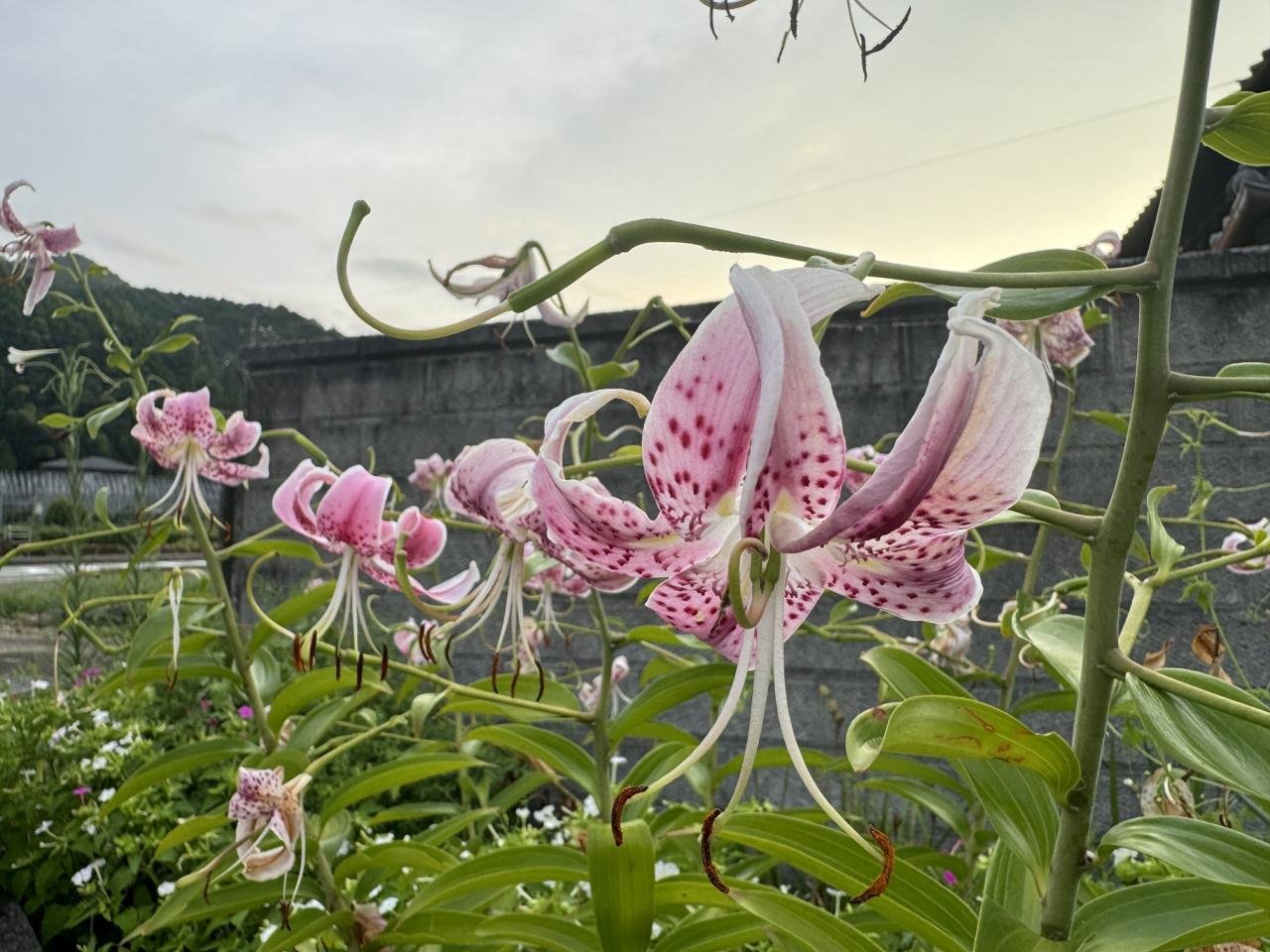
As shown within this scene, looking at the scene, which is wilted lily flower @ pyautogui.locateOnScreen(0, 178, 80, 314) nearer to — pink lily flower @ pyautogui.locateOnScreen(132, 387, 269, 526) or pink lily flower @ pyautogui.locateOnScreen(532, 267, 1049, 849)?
pink lily flower @ pyautogui.locateOnScreen(132, 387, 269, 526)

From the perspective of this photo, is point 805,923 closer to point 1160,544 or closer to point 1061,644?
point 1061,644

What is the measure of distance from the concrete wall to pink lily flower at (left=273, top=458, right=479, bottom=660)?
148cm

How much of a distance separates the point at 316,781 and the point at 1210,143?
220 centimetres

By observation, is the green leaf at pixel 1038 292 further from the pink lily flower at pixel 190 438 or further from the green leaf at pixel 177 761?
the pink lily flower at pixel 190 438

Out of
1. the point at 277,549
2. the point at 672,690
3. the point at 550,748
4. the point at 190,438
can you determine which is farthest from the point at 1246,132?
the point at 190,438

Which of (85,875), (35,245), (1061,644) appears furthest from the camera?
(85,875)

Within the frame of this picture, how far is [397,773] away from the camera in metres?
0.85

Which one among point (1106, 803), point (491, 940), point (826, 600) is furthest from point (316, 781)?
point (1106, 803)

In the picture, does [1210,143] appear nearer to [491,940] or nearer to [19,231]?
[491,940]

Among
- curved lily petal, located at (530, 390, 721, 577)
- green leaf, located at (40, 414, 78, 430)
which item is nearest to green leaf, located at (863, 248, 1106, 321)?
curved lily petal, located at (530, 390, 721, 577)

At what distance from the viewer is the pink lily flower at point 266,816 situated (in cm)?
78

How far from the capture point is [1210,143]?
0.42 meters

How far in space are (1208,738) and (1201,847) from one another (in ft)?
0.24

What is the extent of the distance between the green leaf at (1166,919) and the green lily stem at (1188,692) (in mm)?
100
